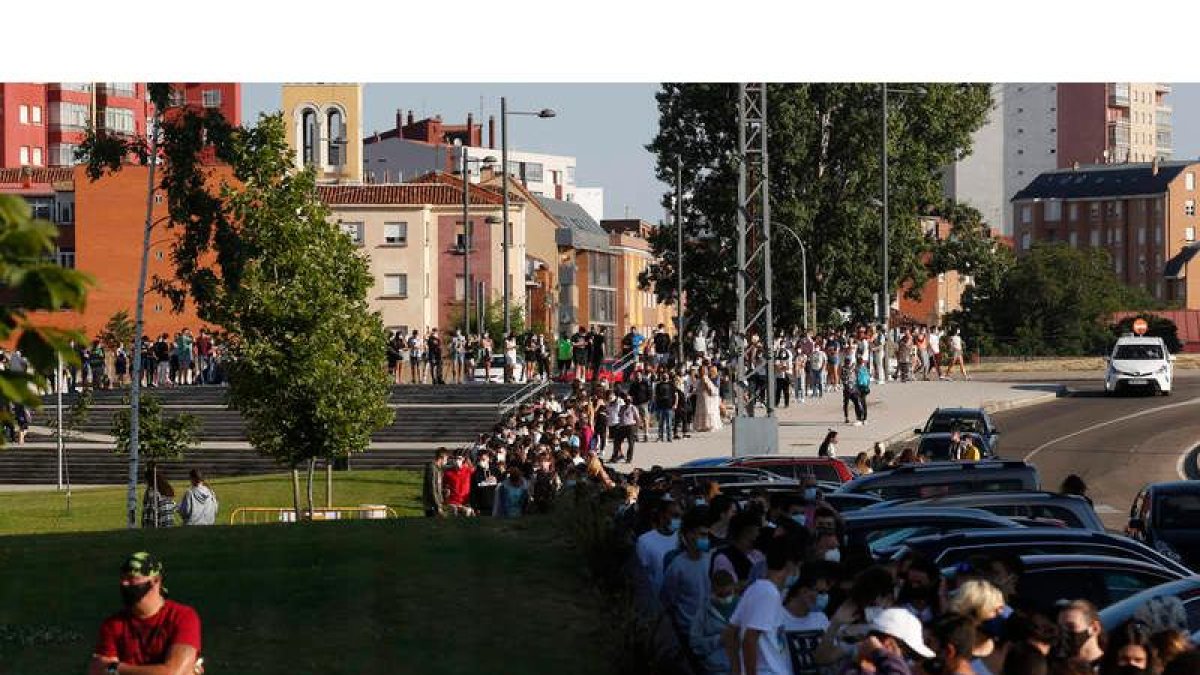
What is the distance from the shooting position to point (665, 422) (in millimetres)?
50875

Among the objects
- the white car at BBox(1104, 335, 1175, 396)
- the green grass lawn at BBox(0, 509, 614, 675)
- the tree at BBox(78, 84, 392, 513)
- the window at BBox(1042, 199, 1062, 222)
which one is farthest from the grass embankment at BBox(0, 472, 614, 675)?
the window at BBox(1042, 199, 1062, 222)

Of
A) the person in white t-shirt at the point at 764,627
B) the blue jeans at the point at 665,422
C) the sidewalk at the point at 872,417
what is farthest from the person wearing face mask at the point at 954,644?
the blue jeans at the point at 665,422

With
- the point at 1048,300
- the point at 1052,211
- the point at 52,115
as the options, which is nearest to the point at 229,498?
the point at 1048,300

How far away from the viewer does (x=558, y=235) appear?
131 metres

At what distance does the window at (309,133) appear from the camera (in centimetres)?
10550

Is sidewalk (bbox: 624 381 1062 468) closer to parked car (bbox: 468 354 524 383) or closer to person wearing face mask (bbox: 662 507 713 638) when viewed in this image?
parked car (bbox: 468 354 524 383)

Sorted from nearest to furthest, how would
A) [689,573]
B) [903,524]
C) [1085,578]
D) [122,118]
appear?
[689,573] → [1085,578] → [903,524] → [122,118]

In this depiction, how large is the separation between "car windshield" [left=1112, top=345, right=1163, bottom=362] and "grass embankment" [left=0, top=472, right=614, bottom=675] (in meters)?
43.2

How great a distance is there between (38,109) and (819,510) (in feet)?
416

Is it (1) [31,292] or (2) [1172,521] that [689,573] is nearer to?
(1) [31,292]

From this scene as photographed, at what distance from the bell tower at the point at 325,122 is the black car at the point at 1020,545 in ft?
295

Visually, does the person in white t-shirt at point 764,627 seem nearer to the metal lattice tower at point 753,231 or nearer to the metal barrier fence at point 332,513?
the metal barrier fence at point 332,513

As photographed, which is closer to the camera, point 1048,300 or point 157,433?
point 157,433

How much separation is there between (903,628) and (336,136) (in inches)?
4110
